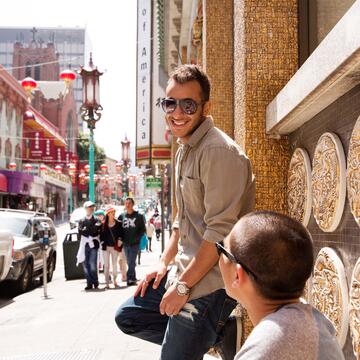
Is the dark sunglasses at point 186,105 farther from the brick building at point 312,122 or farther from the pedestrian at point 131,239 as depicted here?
the pedestrian at point 131,239

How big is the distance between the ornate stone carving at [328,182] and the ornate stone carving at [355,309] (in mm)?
396

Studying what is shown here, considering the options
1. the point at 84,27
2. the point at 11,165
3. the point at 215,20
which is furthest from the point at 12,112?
the point at 84,27

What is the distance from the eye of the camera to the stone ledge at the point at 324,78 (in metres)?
2.42

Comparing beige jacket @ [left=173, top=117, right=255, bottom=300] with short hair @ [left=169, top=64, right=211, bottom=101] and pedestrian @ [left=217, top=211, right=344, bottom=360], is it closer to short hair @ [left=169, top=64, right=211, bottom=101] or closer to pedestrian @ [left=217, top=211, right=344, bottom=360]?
short hair @ [left=169, top=64, right=211, bottom=101]

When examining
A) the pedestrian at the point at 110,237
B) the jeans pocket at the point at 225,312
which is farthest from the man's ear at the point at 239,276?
the pedestrian at the point at 110,237

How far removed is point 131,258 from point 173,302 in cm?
887

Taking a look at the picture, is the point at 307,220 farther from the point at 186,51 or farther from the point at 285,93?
the point at 186,51

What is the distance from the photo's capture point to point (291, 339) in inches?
54.9

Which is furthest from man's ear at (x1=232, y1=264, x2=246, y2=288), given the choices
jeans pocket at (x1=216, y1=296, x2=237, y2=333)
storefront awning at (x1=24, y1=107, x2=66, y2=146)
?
storefront awning at (x1=24, y1=107, x2=66, y2=146)

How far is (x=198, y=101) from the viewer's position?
2.66m

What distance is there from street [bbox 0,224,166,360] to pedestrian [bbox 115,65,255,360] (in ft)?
8.66

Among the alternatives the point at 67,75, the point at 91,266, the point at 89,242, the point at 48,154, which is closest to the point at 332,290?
the point at 91,266

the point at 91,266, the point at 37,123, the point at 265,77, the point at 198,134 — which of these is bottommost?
the point at 91,266

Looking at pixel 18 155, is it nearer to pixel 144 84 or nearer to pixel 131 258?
pixel 144 84
